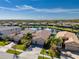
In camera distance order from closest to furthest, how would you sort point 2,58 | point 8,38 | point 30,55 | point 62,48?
point 2,58 < point 30,55 < point 62,48 < point 8,38

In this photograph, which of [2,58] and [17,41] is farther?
[17,41]

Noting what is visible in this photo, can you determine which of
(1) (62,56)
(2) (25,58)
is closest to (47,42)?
(1) (62,56)

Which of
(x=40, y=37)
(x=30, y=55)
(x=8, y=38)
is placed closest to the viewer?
(x=30, y=55)

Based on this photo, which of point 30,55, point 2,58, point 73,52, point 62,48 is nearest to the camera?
point 2,58

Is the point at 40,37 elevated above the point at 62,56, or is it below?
above

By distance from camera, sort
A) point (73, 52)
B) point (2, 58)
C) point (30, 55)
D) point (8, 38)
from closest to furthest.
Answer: point (2, 58), point (30, 55), point (73, 52), point (8, 38)

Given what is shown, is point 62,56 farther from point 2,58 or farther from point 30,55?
point 2,58

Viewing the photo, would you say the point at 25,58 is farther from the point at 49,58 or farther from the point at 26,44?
the point at 26,44

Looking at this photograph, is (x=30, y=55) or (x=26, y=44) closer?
(x=30, y=55)

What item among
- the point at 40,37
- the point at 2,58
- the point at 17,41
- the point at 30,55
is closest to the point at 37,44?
the point at 40,37
